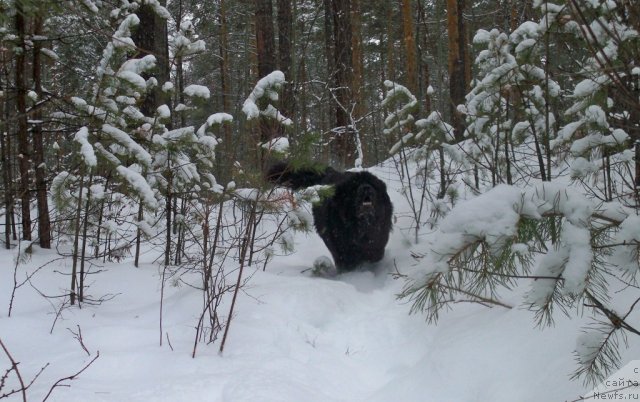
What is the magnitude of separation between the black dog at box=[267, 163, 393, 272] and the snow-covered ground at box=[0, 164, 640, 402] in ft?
3.88

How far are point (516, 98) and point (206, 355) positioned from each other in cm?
443

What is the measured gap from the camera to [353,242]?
19.4ft

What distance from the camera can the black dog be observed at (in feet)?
19.0

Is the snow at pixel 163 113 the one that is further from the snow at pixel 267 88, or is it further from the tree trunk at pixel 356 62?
the tree trunk at pixel 356 62

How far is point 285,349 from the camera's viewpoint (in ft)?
11.2

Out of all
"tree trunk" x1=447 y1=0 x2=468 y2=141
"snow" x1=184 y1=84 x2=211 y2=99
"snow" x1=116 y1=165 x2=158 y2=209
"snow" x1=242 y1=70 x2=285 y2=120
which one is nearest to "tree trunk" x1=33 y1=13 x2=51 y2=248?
"snow" x1=184 y1=84 x2=211 y2=99

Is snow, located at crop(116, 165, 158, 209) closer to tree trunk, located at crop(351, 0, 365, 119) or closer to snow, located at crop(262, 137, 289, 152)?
snow, located at crop(262, 137, 289, 152)

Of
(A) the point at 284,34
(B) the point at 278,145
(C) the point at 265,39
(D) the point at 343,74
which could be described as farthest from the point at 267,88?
(D) the point at 343,74

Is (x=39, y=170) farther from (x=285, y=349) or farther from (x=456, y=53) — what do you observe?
(x=456, y=53)

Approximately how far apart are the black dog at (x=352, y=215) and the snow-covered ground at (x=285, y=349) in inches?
46.6

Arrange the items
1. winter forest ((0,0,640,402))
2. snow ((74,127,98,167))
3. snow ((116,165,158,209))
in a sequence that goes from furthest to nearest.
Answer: snow ((116,165,158,209)) → snow ((74,127,98,167)) → winter forest ((0,0,640,402))

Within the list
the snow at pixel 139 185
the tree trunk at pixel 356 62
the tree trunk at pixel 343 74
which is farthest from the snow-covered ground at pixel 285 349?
the tree trunk at pixel 343 74

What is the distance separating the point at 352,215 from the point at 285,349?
107 inches

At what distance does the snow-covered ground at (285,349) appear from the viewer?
261 centimetres
